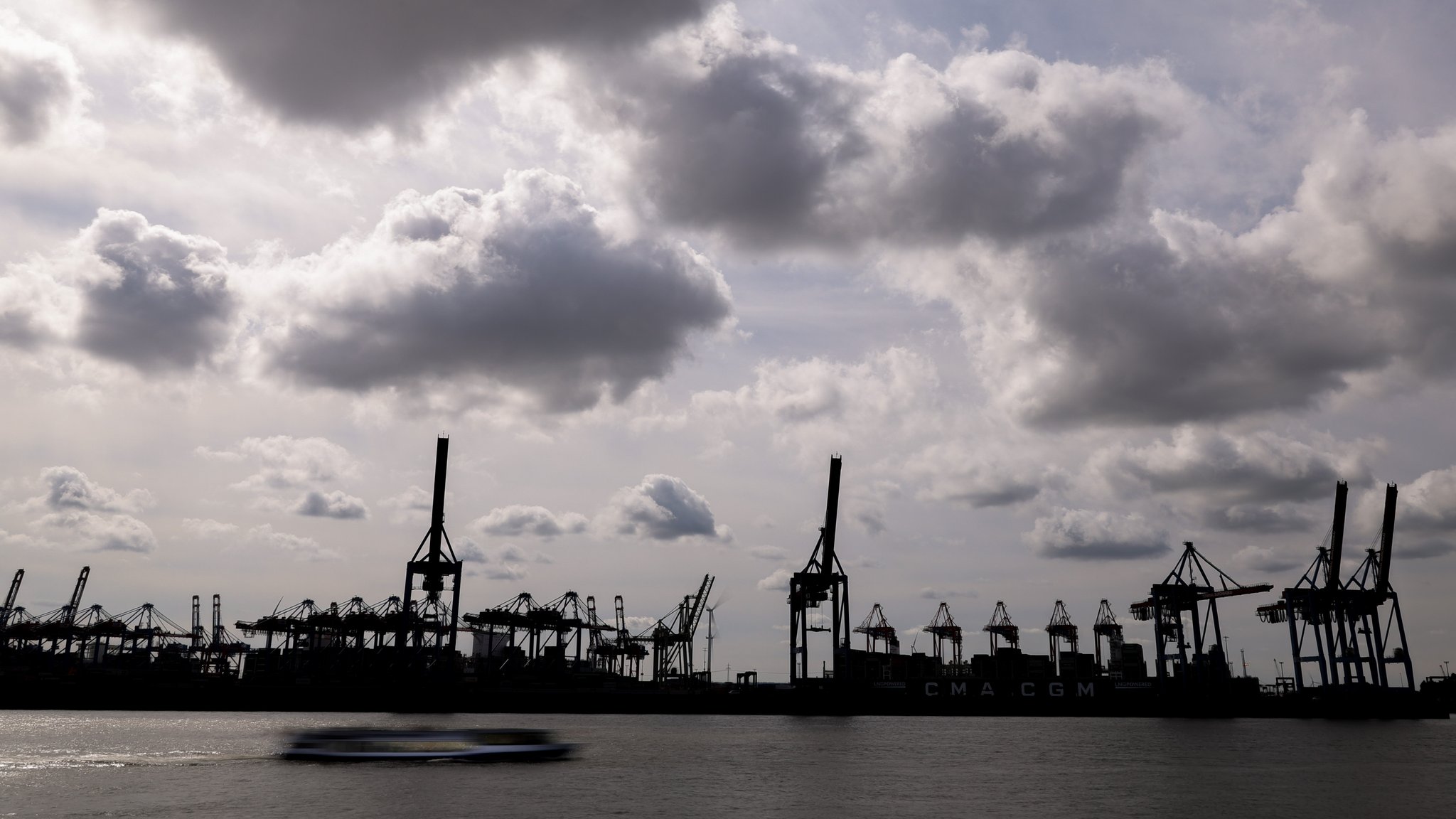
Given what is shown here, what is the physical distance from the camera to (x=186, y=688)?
177 meters

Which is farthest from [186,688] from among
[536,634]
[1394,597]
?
[1394,597]

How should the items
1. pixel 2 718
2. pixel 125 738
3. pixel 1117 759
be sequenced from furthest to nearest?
pixel 2 718
pixel 125 738
pixel 1117 759

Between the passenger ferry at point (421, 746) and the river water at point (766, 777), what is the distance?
115 cm

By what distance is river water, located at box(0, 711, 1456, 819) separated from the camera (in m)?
49.2

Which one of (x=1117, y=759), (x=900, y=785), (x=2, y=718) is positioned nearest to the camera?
(x=900, y=785)

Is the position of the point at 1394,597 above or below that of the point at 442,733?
above

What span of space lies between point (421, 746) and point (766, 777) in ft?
81.8

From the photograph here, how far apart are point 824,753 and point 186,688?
5440 inches

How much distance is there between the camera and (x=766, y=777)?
6431cm

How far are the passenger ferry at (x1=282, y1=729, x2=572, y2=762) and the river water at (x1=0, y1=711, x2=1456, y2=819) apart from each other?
45.2 inches

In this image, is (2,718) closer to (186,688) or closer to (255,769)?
(186,688)

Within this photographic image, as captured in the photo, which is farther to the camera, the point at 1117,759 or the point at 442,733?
the point at 1117,759

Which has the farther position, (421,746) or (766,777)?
(421,746)

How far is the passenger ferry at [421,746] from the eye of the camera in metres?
68.9
